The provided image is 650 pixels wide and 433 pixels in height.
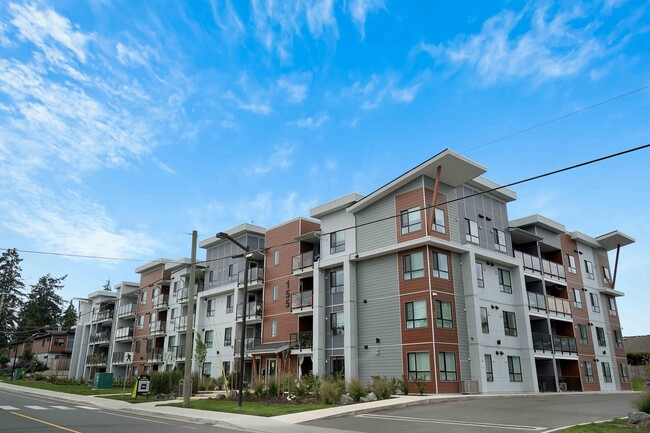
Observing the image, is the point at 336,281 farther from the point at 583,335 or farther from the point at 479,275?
the point at 583,335

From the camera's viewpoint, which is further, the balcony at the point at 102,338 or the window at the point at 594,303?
the balcony at the point at 102,338

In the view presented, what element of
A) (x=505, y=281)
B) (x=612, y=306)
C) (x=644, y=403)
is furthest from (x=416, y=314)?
(x=612, y=306)

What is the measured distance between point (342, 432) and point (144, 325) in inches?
1923

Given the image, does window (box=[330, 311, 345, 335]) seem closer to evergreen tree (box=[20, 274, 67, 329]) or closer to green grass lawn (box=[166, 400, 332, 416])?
green grass lawn (box=[166, 400, 332, 416])

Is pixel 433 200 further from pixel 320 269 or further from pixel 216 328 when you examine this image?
pixel 216 328

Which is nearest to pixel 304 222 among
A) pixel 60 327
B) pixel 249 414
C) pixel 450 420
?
pixel 249 414

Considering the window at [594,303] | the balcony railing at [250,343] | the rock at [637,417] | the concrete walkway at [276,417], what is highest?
the window at [594,303]

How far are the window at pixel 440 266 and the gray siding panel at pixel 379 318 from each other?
8.53ft

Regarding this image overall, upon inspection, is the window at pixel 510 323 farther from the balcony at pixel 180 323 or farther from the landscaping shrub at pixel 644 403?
the balcony at pixel 180 323

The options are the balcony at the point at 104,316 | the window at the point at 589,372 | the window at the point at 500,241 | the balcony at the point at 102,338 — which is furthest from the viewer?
the balcony at the point at 104,316

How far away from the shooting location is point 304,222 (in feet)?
128

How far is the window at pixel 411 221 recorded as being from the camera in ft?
98.7

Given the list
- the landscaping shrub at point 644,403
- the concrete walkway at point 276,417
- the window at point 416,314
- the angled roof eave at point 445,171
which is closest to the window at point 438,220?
the angled roof eave at point 445,171

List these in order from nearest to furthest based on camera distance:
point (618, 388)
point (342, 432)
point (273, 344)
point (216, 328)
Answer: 1. point (342, 432)
2. point (273, 344)
3. point (618, 388)
4. point (216, 328)
